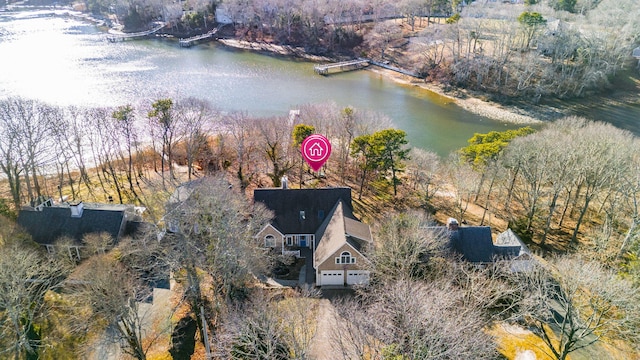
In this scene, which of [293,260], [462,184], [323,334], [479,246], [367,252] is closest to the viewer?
[323,334]

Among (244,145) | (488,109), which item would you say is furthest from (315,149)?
(488,109)

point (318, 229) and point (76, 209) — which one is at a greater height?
point (76, 209)

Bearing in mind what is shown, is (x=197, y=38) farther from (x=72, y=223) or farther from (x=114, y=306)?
(x=114, y=306)

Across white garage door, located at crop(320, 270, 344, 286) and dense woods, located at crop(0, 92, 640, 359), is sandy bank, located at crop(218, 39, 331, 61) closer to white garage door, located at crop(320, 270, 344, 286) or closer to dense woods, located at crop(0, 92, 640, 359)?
dense woods, located at crop(0, 92, 640, 359)

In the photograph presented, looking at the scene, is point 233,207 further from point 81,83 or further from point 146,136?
point 81,83

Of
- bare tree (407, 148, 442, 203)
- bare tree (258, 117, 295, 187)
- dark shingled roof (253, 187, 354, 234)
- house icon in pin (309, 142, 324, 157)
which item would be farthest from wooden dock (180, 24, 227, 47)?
dark shingled roof (253, 187, 354, 234)

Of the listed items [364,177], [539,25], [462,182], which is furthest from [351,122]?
[539,25]

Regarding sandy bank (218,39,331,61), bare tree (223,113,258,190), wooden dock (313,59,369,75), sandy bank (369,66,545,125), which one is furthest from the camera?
sandy bank (218,39,331,61)
